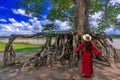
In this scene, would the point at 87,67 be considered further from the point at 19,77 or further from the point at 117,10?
the point at 117,10

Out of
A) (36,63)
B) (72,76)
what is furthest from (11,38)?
(72,76)

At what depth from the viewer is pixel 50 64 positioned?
10.5 meters

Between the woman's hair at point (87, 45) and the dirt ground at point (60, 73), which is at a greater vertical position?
the woman's hair at point (87, 45)

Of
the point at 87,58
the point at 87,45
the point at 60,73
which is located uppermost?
the point at 87,45

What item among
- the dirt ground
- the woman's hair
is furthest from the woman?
the dirt ground

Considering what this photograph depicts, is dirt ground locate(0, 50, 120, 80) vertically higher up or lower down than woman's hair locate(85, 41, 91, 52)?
lower down

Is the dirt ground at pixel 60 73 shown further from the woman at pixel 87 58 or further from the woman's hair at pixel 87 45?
the woman's hair at pixel 87 45

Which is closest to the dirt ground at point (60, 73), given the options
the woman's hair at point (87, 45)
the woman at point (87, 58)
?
the woman at point (87, 58)

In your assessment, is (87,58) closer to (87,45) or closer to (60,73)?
(87,45)

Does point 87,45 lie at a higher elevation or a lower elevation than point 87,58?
higher

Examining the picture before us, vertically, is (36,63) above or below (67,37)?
below

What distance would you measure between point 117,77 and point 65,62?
98.2 inches

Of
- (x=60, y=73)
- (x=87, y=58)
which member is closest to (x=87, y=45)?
(x=87, y=58)

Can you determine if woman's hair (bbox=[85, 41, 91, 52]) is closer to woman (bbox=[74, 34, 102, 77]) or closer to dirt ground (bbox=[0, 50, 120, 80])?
woman (bbox=[74, 34, 102, 77])
